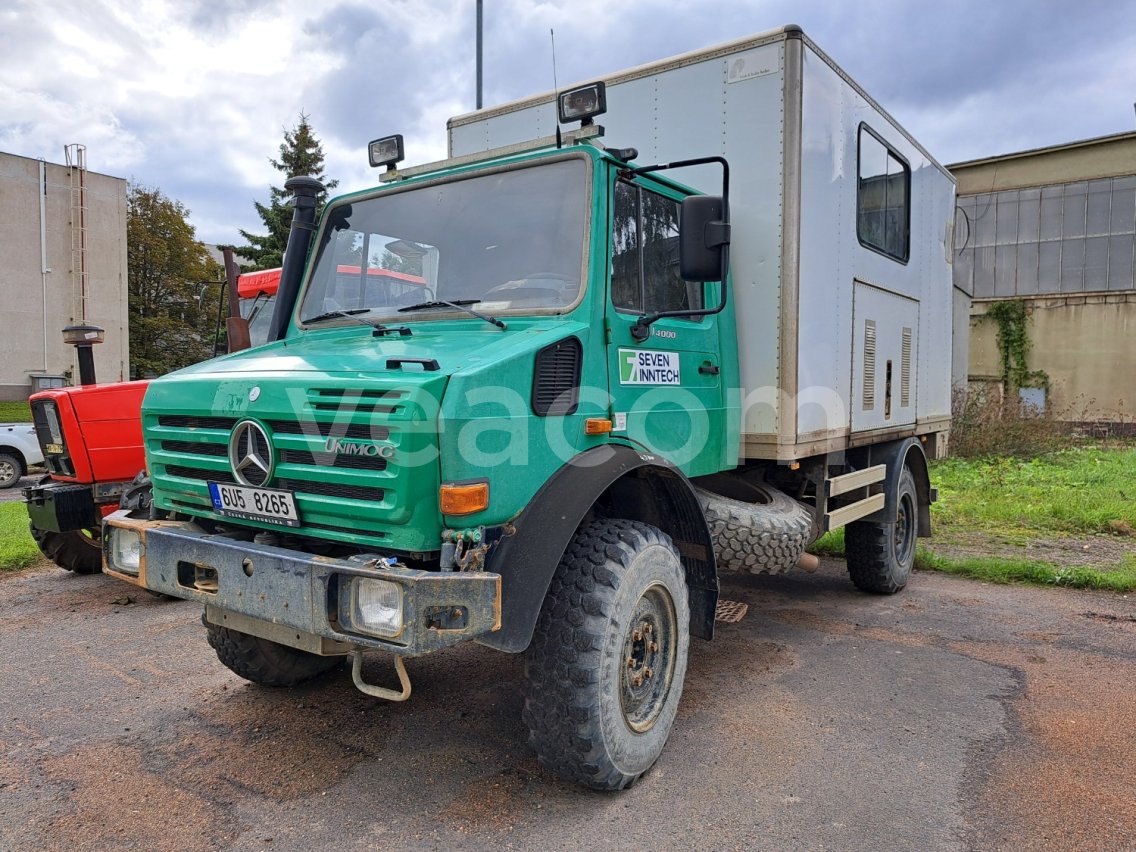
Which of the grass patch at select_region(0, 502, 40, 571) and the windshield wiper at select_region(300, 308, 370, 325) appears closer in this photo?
the windshield wiper at select_region(300, 308, 370, 325)

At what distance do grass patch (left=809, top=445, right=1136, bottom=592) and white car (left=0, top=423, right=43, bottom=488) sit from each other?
13.0 m

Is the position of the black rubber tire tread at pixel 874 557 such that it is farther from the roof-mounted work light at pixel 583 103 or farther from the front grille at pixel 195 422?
the front grille at pixel 195 422

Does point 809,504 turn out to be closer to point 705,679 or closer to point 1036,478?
point 705,679

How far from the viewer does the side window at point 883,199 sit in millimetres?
5539

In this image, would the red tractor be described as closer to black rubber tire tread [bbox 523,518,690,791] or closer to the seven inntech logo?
the seven inntech logo

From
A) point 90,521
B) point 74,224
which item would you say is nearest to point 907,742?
point 90,521

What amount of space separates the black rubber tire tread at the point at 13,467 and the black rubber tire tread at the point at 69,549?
8710 mm

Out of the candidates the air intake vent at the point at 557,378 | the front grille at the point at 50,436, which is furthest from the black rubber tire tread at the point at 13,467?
the air intake vent at the point at 557,378

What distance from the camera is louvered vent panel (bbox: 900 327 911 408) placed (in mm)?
6441

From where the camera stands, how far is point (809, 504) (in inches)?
216

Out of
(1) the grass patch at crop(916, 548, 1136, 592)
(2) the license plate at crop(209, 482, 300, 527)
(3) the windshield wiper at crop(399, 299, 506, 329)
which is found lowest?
(1) the grass patch at crop(916, 548, 1136, 592)

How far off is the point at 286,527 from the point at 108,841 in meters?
1.25

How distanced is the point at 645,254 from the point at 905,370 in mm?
3552

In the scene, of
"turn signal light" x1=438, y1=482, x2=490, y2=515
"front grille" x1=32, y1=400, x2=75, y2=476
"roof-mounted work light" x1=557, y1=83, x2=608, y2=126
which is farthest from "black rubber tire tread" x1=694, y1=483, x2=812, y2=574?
"front grille" x1=32, y1=400, x2=75, y2=476
